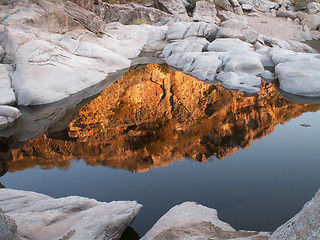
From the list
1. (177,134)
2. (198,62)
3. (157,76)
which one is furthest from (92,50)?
(177,134)

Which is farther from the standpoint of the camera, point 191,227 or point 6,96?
point 6,96

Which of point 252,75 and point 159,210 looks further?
point 252,75

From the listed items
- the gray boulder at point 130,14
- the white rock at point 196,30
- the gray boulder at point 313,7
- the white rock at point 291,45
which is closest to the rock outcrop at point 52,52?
the white rock at point 196,30

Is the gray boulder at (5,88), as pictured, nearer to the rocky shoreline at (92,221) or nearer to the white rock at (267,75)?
the rocky shoreline at (92,221)

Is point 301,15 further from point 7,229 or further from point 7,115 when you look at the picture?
point 7,229

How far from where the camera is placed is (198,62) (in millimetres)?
14367

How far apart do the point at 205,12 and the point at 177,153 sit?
18.3 metres

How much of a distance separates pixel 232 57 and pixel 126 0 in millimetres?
12990

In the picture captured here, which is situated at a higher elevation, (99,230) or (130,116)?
(99,230)

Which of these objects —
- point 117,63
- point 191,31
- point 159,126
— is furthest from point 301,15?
A: point 159,126

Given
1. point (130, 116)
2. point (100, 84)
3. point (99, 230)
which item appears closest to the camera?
point (99, 230)

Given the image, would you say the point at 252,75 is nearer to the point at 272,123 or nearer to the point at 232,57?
the point at 232,57

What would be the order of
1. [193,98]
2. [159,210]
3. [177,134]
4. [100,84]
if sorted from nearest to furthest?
[159,210]
[177,134]
[193,98]
[100,84]

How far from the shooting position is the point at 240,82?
41.5 ft
